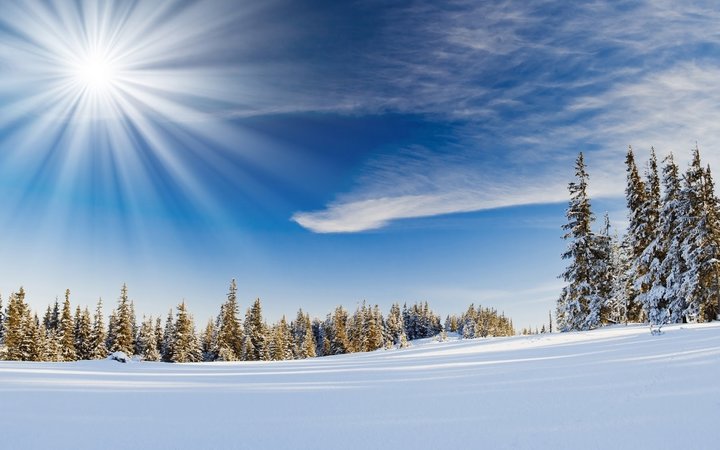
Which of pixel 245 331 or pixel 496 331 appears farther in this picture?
pixel 496 331

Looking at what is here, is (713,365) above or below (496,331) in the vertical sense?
above

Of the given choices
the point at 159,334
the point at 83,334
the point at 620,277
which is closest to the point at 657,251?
the point at 620,277

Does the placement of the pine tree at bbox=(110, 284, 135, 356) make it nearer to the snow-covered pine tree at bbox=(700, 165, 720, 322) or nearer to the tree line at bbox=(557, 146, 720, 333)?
the tree line at bbox=(557, 146, 720, 333)

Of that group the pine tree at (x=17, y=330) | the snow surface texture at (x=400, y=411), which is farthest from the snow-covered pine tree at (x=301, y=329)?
the snow surface texture at (x=400, y=411)

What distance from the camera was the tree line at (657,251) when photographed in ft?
96.6

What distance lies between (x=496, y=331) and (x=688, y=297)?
120 meters

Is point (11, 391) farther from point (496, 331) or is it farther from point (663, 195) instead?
point (496, 331)

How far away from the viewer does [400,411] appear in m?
7.27

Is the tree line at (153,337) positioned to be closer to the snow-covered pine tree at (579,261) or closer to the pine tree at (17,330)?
the pine tree at (17,330)

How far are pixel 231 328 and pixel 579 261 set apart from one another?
4390 centimetres

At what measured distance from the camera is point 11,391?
361 inches

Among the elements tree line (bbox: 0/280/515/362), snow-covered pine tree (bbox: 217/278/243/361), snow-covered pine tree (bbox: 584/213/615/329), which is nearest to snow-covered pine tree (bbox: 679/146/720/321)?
snow-covered pine tree (bbox: 584/213/615/329)

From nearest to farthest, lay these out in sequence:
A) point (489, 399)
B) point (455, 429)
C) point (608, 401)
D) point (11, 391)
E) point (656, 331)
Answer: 1. point (455, 429)
2. point (608, 401)
3. point (489, 399)
4. point (11, 391)
5. point (656, 331)

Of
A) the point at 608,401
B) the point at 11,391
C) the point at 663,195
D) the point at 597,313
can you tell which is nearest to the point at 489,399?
the point at 608,401
